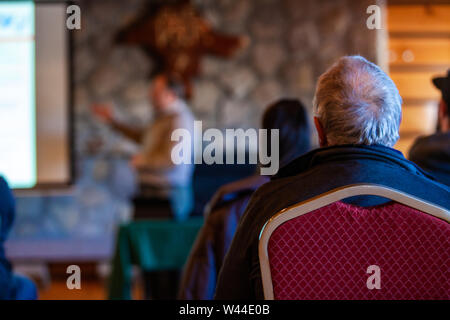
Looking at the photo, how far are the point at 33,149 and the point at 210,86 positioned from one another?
4.99 ft

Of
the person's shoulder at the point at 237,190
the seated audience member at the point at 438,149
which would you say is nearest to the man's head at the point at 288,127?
the person's shoulder at the point at 237,190

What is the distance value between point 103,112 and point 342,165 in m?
3.47

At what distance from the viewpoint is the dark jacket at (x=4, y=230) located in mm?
1473

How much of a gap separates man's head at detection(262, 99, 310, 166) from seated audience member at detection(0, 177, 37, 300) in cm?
77

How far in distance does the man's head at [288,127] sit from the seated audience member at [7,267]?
770 mm

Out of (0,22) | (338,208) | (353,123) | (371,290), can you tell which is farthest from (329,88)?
(0,22)

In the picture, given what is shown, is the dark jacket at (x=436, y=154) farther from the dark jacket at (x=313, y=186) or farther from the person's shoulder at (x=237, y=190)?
the dark jacket at (x=313, y=186)

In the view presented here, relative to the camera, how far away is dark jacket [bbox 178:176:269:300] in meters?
1.80

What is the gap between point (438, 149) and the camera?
1.73 metres

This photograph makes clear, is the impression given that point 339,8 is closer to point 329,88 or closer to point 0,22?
point 0,22

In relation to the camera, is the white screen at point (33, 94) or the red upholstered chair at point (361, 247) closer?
the red upholstered chair at point (361, 247)
